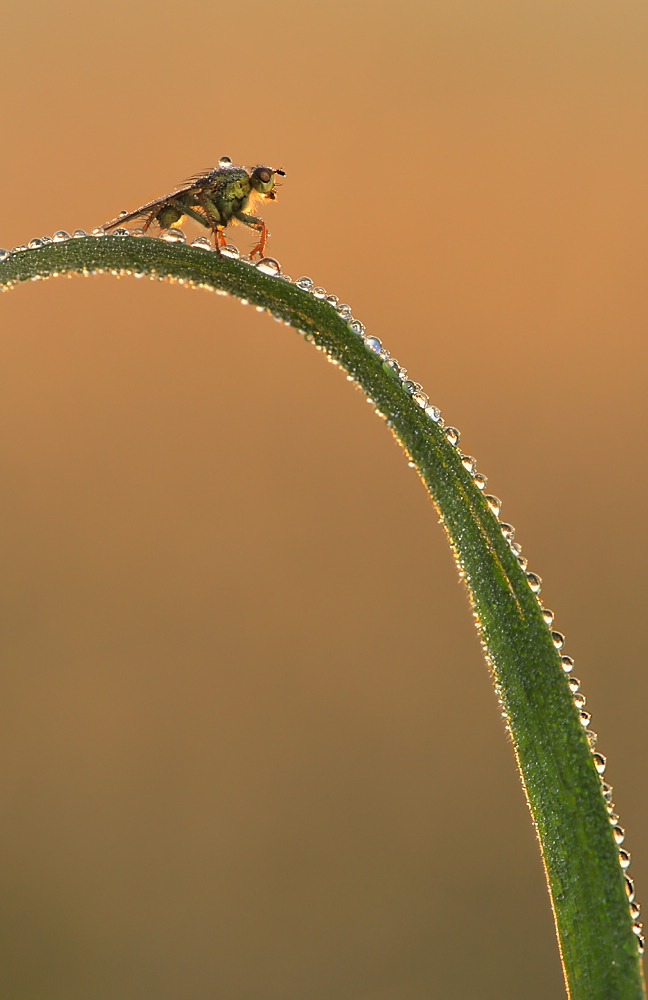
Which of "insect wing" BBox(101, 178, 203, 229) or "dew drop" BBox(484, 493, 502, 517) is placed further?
"insect wing" BBox(101, 178, 203, 229)

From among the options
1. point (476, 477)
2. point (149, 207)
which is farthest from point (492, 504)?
point (149, 207)

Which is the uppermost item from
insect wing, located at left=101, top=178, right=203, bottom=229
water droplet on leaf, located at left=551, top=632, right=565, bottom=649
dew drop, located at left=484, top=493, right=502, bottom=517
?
insect wing, located at left=101, top=178, right=203, bottom=229

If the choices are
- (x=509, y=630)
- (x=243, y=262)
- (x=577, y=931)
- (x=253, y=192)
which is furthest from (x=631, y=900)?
(x=253, y=192)

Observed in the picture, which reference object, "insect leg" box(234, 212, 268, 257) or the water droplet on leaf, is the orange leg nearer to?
"insect leg" box(234, 212, 268, 257)

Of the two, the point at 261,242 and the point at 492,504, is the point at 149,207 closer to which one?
the point at 261,242

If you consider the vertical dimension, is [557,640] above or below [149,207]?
below

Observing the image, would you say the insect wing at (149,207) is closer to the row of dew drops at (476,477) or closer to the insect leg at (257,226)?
the insect leg at (257,226)

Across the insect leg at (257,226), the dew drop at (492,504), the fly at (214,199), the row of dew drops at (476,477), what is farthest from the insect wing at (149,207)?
the dew drop at (492,504)

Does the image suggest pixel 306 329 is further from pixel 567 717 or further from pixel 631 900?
pixel 631 900

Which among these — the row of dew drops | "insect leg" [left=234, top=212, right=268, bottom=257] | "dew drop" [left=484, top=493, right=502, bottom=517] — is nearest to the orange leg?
"insect leg" [left=234, top=212, right=268, bottom=257]
